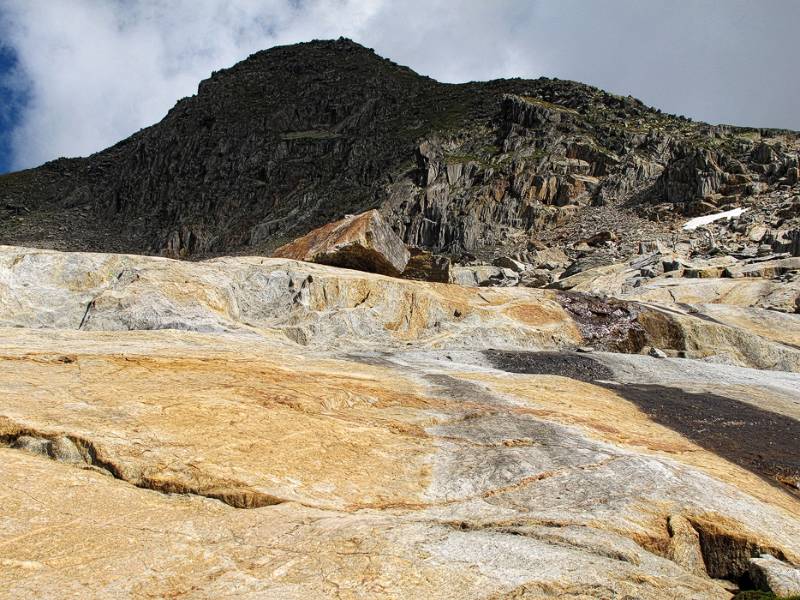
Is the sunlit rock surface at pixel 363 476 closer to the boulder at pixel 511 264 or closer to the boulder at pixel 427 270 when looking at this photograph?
the boulder at pixel 427 270

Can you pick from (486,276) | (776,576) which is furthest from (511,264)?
(776,576)

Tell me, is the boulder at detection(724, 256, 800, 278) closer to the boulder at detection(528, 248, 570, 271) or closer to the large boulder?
the boulder at detection(528, 248, 570, 271)

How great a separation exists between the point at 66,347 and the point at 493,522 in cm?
1289

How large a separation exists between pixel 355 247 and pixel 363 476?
2505cm

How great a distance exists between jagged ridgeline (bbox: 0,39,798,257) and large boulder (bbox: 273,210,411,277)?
73635mm

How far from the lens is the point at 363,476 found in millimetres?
10492

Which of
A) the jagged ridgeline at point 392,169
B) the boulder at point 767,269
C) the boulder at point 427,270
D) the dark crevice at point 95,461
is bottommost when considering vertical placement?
the dark crevice at point 95,461

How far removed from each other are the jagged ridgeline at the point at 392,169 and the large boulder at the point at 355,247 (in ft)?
242

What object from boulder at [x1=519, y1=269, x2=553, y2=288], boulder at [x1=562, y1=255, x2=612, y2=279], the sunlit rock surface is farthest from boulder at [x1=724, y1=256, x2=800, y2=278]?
the sunlit rock surface

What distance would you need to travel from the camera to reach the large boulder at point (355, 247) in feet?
114

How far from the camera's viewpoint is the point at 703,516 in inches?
378

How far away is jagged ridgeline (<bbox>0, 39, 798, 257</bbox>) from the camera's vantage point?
113438mm

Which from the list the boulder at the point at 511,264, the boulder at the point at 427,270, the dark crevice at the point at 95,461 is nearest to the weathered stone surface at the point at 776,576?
the dark crevice at the point at 95,461

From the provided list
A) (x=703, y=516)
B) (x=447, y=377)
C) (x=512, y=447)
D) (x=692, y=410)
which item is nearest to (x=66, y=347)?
(x=447, y=377)
